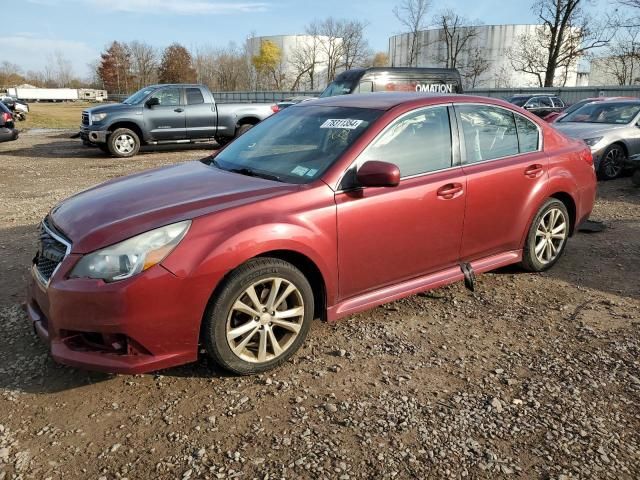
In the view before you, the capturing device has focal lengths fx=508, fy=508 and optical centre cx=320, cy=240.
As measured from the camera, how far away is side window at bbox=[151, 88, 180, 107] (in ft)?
45.6

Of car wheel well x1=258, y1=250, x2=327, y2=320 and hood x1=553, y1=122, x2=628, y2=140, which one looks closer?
car wheel well x1=258, y1=250, x2=327, y2=320

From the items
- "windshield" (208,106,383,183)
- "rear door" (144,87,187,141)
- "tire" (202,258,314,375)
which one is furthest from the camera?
"rear door" (144,87,187,141)

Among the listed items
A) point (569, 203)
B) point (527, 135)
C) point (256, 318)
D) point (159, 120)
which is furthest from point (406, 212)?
point (159, 120)

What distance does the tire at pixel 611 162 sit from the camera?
9.31 meters

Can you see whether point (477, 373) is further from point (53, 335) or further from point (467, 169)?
point (53, 335)

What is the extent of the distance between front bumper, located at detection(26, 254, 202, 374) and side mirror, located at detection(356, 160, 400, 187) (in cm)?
126

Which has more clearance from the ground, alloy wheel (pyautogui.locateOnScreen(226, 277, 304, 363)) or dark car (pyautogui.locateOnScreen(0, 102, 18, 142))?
dark car (pyautogui.locateOnScreen(0, 102, 18, 142))

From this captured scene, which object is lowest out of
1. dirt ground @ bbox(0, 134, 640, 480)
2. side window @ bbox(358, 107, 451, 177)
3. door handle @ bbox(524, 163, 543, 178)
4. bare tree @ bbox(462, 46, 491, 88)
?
dirt ground @ bbox(0, 134, 640, 480)

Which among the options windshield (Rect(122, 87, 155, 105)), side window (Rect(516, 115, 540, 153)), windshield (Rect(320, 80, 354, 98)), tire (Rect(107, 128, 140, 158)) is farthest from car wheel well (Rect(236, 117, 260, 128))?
side window (Rect(516, 115, 540, 153))

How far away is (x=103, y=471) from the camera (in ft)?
7.60

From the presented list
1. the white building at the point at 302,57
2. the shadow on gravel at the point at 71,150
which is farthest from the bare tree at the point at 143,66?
the shadow on gravel at the point at 71,150

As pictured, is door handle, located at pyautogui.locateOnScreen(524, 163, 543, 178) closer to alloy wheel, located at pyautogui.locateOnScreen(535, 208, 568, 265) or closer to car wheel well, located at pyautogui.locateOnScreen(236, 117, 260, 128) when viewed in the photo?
Answer: alloy wheel, located at pyautogui.locateOnScreen(535, 208, 568, 265)

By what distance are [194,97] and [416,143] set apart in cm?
1193

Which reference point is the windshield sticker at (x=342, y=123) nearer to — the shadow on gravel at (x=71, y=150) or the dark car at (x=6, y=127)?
the shadow on gravel at (x=71, y=150)
